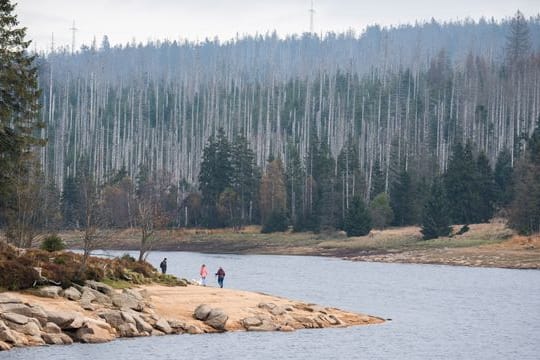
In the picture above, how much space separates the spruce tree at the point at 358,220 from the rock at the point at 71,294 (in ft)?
215

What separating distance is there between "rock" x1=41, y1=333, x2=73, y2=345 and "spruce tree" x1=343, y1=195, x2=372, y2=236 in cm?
6971

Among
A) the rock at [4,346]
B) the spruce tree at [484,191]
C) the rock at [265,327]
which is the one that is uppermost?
the spruce tree at [484,191]

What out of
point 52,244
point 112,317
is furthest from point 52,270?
point 52,244

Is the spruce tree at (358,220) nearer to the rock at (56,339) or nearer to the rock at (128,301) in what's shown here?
the rock at (128,301)

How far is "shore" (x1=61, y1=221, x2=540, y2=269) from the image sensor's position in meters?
85.2

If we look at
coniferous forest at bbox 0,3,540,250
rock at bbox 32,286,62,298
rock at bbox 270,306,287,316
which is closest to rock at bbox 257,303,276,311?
rock at bbox 270,306,287,316

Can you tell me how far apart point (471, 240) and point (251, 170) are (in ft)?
122

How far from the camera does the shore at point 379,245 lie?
8525 cm

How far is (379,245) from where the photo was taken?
98.0 meters

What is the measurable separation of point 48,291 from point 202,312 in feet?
20.3

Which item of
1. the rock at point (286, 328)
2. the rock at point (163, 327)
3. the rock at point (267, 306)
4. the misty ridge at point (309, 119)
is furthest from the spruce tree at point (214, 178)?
the rock at point (163, 327)

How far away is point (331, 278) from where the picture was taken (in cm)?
7131

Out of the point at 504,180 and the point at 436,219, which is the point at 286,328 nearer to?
the point at 436,219

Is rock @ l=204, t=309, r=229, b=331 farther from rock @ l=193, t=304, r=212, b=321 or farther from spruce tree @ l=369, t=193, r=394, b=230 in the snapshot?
spruce tree @ l=369, t=193, r=394, b=230
